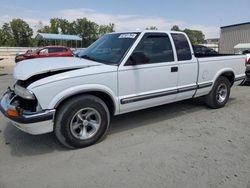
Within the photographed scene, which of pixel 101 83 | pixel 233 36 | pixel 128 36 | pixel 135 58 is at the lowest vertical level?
pixel 101 83

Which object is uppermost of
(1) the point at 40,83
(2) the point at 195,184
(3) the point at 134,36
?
(3) the point at 134,36

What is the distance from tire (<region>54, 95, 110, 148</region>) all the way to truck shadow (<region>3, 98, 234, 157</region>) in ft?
0.92

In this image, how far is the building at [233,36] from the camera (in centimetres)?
3452

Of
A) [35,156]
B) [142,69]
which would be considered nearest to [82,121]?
[35,156]

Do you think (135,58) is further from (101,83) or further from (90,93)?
(90,93)

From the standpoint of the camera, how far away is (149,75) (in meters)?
4.73

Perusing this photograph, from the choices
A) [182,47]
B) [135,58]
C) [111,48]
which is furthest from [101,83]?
[182,47]

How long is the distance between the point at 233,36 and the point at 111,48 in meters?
36.0

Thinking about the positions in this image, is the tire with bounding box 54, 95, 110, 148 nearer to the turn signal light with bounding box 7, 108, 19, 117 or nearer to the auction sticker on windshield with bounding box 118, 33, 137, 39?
the turn signal light with bounding box 7, 108, 19, 117

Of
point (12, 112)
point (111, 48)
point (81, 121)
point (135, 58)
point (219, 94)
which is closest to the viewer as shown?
point (12, 112)

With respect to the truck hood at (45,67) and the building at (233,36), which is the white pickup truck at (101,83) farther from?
the building at (233,36)

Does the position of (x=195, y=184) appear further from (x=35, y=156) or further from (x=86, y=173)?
(x=35, y=156)

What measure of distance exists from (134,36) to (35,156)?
2.62 metres

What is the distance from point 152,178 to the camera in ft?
10.8
